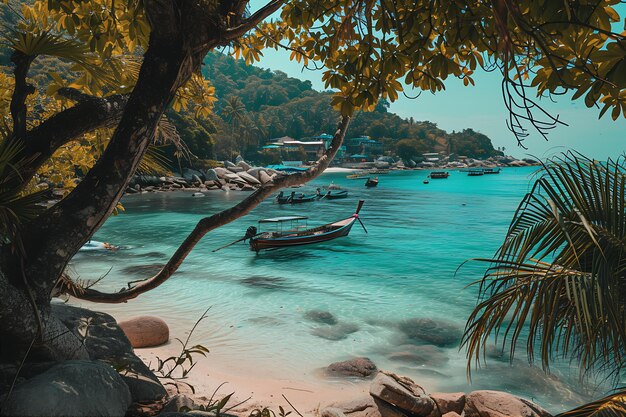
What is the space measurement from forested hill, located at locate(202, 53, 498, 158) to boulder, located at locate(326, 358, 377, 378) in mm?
77816

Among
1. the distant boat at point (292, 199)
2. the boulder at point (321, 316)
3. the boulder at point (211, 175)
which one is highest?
the boulder at point (211, 175)

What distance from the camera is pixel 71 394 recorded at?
2465mm

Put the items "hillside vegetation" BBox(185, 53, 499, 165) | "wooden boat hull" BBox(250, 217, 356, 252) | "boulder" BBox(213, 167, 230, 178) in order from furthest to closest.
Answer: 1. "hillside vegetation" BBox(185, 53, 499, 165)
2. "boulder" BBox(213, 167, 230, 178)
3. "wooden boat hull" BBox(250, 217, 356, 252)

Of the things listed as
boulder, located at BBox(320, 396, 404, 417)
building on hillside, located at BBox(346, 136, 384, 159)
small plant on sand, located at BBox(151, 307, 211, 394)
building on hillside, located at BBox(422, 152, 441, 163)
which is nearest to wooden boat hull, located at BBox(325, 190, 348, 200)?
small plant on sand, located at BBox(151, 307, 211, 394)

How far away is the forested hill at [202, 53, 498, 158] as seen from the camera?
103500mm

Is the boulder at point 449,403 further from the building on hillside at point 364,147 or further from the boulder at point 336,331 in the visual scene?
the building on hillside at point 364,147

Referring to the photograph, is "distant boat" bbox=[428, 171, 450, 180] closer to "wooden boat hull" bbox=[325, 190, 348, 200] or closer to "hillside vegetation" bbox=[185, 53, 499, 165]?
"hillside vegetation" bbox=[185, 53, 499, 165]

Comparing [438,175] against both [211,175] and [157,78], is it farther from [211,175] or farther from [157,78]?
[157,78]

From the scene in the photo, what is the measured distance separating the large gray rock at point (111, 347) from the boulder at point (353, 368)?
230 inches

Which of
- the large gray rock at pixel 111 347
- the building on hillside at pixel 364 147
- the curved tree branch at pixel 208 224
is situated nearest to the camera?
the curved tree branch at pixel 208 224

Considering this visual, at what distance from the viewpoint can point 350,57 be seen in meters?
3.50

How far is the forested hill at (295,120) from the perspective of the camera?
10350 centimetres

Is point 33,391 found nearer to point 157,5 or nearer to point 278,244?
point 157,5

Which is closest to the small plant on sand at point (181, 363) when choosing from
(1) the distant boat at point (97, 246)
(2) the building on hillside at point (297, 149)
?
(1) the distant boat at point (97, 246)
